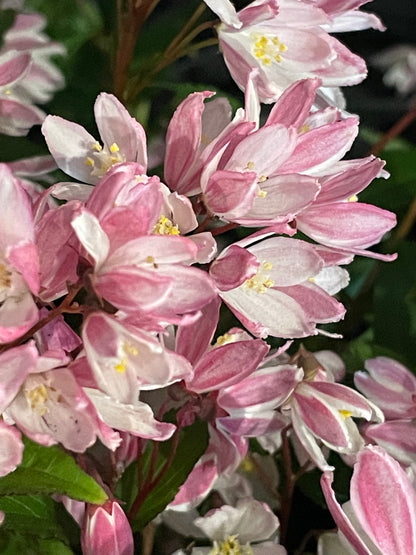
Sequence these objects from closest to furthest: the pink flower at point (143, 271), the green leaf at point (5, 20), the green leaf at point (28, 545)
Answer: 1. the pink flower at point (143, 271)
2. the green leaf at point (28, 545)
3. the green leaf at point (5, 20)

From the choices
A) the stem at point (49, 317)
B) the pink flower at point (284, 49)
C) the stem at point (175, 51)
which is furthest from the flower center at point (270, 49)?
the stem at point (49, 317)

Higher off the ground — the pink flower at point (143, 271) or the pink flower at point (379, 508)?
the pink flower at point (143, 271)

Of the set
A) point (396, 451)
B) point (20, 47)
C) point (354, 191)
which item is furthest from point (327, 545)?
point (20, 47)

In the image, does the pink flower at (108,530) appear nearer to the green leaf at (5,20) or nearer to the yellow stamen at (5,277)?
the yellow stamen at (5,277)

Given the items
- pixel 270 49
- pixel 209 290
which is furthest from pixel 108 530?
pixel 270 49

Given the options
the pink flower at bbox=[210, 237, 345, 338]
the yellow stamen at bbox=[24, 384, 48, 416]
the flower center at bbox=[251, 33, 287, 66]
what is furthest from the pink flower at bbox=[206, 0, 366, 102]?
the yellow stamen at bbox=[24, 384, 48, 416]

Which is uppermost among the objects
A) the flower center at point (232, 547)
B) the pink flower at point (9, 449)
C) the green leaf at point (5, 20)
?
the pink flower at point (9, 449)

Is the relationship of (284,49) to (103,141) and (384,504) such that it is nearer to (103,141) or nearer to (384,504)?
(103,141)

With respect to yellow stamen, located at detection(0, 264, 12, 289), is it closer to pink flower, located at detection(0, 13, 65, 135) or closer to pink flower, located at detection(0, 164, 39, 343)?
pink flower, located at detection(0, 164, 39, 343)
